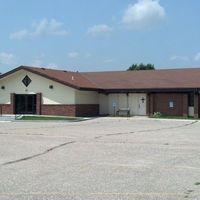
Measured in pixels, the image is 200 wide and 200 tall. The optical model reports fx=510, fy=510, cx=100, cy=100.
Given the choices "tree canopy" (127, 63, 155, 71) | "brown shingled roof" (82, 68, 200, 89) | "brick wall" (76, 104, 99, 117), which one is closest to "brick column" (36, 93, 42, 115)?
"brick wall" (76, 104, 99, 117)

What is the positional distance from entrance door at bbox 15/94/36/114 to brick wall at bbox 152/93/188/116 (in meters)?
10.5

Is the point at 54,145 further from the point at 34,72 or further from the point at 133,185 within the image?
the point at 34,72

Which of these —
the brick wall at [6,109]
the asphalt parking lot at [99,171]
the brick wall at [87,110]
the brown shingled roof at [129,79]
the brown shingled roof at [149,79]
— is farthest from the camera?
the brick wall at [6,109]

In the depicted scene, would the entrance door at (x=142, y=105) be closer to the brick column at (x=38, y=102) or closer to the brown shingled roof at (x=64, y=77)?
the brown shingled roof at (x=64, y=77)

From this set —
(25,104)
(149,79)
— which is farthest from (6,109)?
(149,79)

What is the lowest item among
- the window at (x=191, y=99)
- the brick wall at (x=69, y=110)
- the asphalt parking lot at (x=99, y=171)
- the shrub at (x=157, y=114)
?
the asphalt parking lot at (x=99, y=171)

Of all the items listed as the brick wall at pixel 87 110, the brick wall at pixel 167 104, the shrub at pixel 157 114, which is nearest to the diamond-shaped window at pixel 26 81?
the brick wall at pixel 87 110

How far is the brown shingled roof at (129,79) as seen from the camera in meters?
42.9

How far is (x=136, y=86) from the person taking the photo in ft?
146

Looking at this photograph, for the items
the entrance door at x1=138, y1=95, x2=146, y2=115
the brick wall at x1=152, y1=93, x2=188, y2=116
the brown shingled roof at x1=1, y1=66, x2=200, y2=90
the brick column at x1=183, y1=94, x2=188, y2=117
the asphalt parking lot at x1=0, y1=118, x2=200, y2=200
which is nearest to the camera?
the asphalt parking lot at x1=0, y1=118, x2=200, y2=200

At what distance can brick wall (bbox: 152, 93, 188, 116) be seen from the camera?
42500 millimetres

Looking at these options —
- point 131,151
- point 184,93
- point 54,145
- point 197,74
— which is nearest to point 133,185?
point 131,151

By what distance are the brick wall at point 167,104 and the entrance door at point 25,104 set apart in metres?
10.5

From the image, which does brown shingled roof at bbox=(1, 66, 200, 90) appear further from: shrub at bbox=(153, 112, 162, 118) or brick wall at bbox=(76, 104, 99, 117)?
shrub at bbox=(153, 112, 162, 118)
